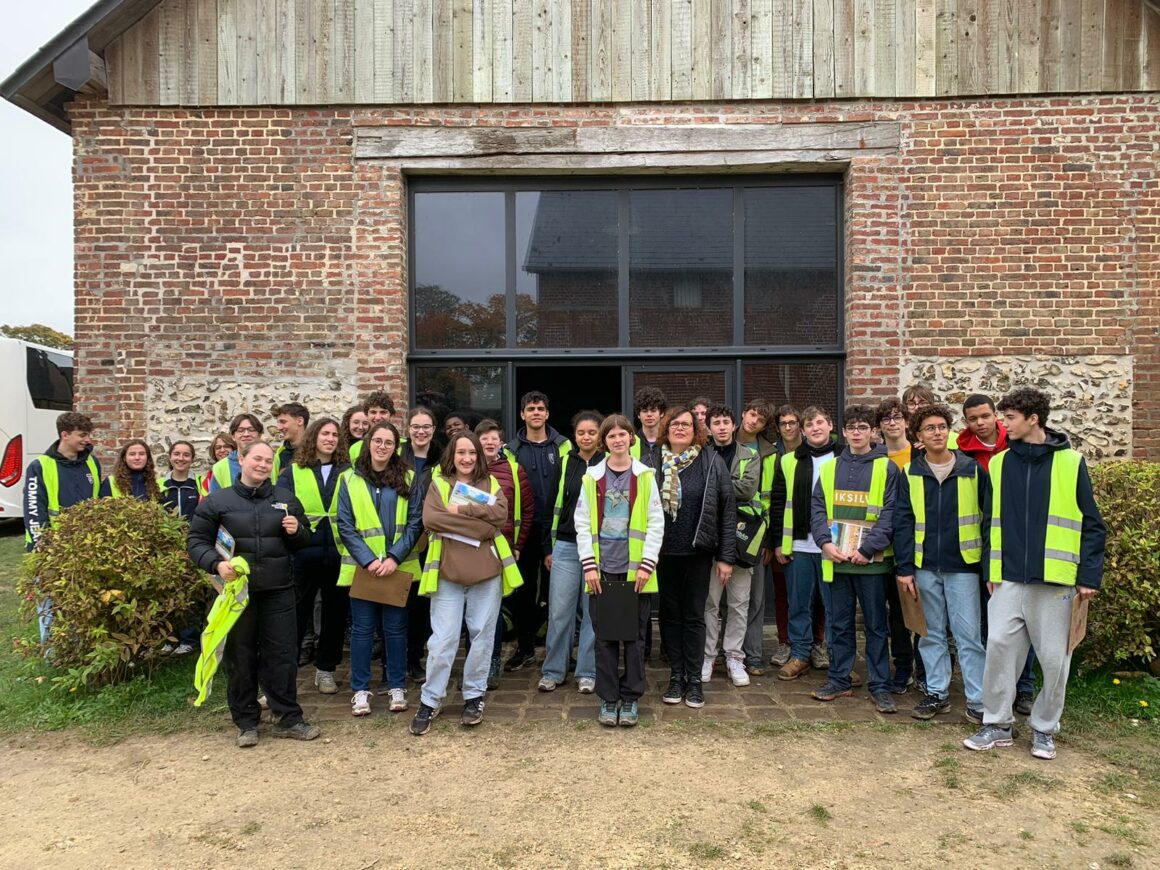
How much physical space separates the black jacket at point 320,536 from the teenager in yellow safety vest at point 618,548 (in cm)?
179

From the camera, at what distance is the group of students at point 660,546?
432cm

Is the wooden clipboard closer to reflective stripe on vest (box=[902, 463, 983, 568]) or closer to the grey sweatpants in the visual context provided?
reflective stripe on vest (box=[902, 463, 983, 568])

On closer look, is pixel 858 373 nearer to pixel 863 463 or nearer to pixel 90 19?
pixel 863 463

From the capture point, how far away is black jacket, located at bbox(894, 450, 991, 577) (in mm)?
4605

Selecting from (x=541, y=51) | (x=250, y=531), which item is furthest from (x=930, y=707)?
(x=541, y=51)

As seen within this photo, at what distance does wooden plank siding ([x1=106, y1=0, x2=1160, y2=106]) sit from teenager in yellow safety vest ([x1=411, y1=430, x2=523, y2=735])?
392 centimetres

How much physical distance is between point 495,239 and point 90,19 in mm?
3851

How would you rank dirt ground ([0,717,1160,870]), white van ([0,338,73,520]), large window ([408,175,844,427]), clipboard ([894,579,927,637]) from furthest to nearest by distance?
white van ([0,338,73,520]) < large window ([408,175,844,427]) < clipboard ([894,579,927,637]) < dirt ground ([0,717,1160,870])

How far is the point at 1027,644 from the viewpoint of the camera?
14.4 ft

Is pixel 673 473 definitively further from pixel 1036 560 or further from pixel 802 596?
pixel 1036 560

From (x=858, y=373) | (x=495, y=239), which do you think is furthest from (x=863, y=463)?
(x=495, y=239)

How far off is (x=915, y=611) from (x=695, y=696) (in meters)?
1.51

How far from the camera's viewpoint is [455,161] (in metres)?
6.96

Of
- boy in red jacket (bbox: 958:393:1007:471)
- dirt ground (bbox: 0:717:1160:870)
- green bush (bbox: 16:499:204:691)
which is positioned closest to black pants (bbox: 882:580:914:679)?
dirt ground (bbox: 0:717:1160:870)
